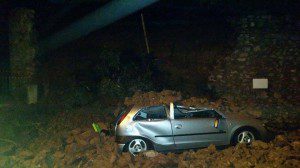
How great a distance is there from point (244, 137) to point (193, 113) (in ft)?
4.90

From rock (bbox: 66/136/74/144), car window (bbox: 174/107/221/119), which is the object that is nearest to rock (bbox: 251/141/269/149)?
car window (bbox: 174/107/221/119)

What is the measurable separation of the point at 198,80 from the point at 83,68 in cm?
470

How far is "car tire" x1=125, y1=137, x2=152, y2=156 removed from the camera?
9.77 m

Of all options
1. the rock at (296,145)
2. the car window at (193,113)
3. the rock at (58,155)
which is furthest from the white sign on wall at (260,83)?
the rock at (58,155)

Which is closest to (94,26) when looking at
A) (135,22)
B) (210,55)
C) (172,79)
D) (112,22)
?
(112,22)

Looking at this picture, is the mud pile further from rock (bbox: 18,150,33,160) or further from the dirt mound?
the dirt mound

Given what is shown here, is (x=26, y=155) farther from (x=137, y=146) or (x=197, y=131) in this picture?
(x=197, y=131)

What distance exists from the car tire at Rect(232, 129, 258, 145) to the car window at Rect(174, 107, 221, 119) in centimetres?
70

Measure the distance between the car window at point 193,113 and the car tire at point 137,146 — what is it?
3.37 feet

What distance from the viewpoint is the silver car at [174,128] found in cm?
978

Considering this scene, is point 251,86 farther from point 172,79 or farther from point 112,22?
point 112,22

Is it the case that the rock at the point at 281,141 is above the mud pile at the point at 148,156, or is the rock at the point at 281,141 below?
above

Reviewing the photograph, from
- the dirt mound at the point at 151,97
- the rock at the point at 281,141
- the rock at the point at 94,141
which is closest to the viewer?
the rock at the point at 281,141

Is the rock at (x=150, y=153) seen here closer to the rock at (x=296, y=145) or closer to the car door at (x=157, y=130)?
the car door at (x=157, y=130)
